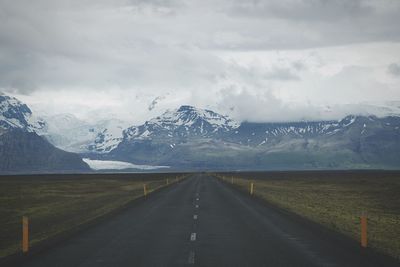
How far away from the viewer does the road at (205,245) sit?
1552 cm

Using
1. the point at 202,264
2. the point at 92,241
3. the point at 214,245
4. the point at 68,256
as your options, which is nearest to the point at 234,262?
the point at 202,264

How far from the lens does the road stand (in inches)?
611

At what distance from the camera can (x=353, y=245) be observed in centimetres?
1878

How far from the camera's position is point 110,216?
102 ft

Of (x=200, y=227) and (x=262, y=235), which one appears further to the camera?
(x=200, y=227)

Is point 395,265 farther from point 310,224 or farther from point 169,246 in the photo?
point 310,224

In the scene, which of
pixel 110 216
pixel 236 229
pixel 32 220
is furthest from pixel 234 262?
pixel 32 220

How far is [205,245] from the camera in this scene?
1881cm

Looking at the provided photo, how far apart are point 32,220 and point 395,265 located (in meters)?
25.1

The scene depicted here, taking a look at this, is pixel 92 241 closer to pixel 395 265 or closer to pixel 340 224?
pixel 395 265

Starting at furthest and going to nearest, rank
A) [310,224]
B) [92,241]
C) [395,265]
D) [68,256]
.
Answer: [310,224] < [92,241] < [68,256] < [395,265]

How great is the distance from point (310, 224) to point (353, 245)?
23.4ft

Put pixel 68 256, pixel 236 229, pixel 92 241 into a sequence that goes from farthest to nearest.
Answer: pixel 236 229 → pixel 92 241 → pixel 68 256

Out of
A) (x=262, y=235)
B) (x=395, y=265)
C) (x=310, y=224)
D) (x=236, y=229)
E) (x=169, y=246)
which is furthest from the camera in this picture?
(x=310, y=224)
